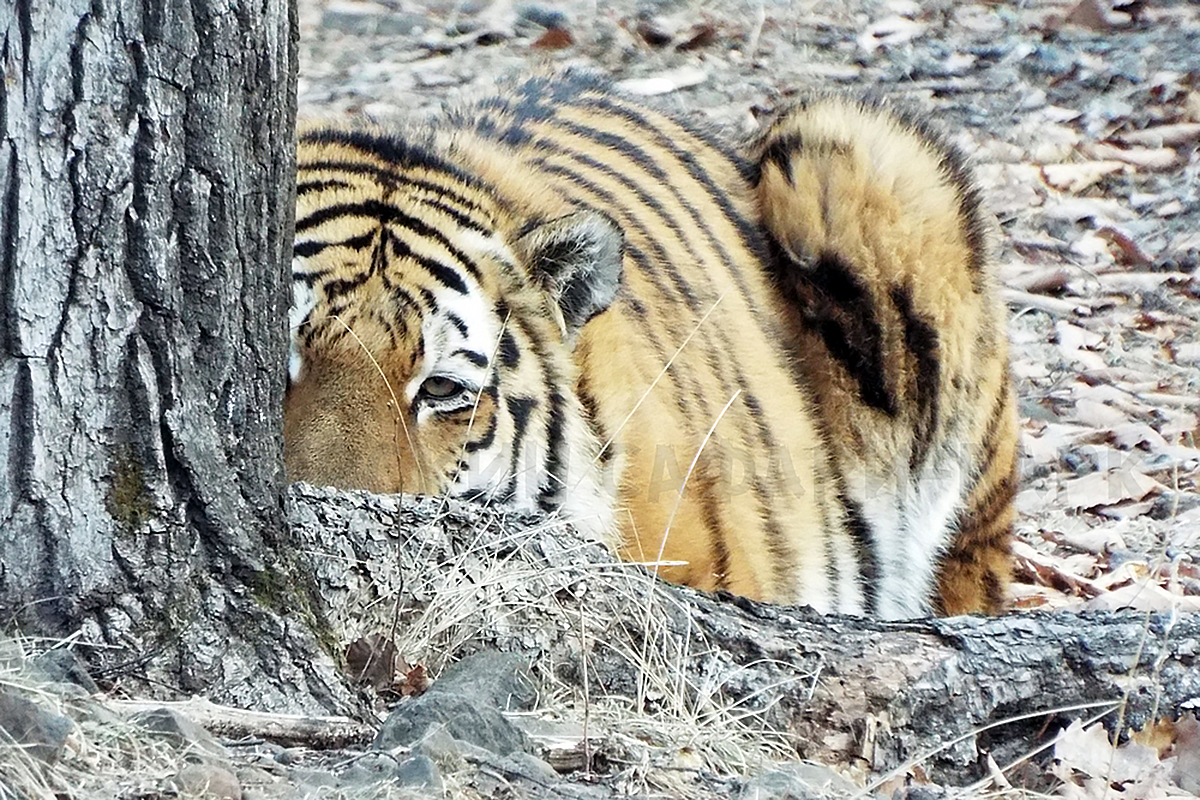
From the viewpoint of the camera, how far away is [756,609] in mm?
2920

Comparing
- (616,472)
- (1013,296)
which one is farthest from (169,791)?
(1013,296)

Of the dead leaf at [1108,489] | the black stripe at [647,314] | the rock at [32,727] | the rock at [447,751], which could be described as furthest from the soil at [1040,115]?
the rock at [32,727]

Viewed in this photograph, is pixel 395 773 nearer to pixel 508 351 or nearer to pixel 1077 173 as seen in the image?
pixel 508 351

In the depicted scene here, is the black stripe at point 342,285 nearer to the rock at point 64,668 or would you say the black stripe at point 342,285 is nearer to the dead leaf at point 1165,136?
the rock at point 64,668

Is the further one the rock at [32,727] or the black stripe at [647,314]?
the black stripe at [647,314]

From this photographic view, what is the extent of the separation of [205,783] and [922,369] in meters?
3.07

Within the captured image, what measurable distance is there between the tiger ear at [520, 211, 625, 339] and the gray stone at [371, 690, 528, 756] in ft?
4.79

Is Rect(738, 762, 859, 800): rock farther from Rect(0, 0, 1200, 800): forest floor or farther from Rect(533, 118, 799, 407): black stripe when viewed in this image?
Rect(533, 118, 799, 407): black stripe

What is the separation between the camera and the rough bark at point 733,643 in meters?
2.67

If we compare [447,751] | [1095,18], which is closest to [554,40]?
[1095,18]

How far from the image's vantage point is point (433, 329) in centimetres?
338

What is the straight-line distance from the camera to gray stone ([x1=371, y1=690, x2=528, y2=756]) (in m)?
2.15

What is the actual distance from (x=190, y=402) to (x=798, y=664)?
1261mm

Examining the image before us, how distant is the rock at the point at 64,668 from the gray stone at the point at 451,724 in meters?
0.43
